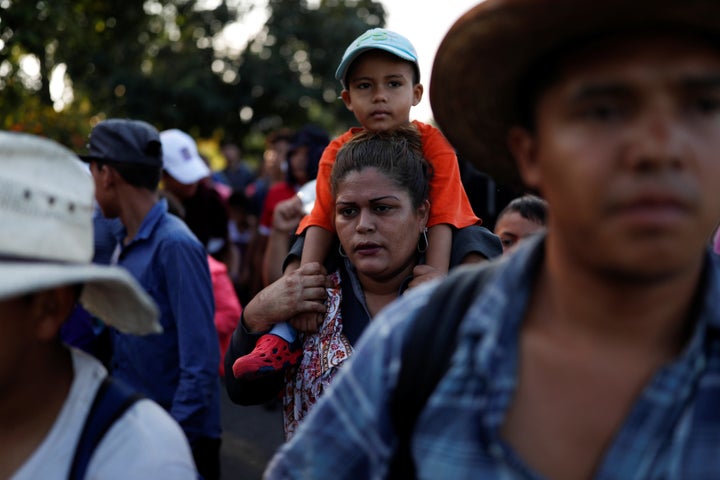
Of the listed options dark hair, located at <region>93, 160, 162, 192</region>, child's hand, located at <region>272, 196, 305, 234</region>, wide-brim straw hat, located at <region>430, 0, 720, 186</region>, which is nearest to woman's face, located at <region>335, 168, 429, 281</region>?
wide-brim straw hat, located at <region>430, 0, 720, 186</region>

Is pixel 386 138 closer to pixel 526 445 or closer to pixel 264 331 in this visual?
pixel 264 331

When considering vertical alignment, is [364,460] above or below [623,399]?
below

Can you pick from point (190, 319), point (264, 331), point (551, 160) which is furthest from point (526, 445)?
point (190, 319)

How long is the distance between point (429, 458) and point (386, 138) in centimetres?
195

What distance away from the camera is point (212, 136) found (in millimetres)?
23828

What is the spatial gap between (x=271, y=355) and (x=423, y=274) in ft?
1.92

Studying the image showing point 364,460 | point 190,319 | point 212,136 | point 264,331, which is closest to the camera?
point 364,460

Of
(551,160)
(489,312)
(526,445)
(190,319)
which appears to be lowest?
(190,319)

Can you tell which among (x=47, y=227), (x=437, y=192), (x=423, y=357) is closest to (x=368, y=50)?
(x=437, y=192)

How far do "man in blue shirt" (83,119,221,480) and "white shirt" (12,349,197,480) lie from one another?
2.16 metres

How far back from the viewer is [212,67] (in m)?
23.0

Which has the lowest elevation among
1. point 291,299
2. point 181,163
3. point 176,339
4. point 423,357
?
point 176,339

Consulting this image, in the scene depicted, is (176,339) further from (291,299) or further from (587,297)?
(587,297)

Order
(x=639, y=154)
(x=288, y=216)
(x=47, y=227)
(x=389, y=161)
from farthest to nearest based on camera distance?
(x=288, y=216) → (x=389, y=161) → (x=47, y=227) → (x=639, y=154)
